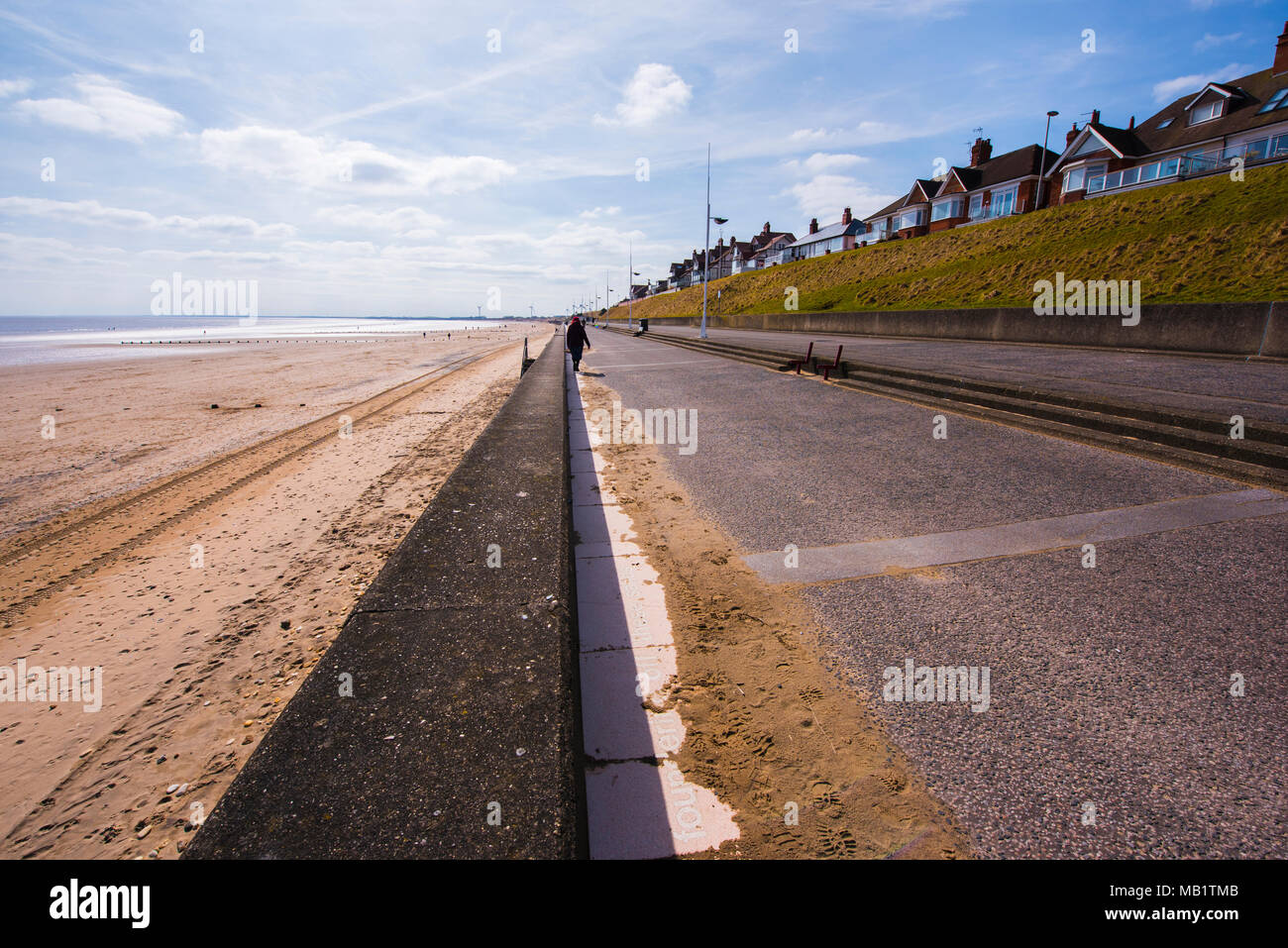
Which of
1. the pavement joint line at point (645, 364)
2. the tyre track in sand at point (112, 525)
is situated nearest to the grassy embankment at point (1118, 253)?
the pavement joint line at point (645, 364)

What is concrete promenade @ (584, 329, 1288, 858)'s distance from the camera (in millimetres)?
2031

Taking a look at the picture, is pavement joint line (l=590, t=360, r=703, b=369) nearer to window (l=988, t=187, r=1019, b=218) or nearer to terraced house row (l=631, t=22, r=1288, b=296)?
terraced house row (l=631, t=22, r=1288, b=296)

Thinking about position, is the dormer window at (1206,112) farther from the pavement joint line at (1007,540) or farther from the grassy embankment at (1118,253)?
the pavement joint line at (1007,540)

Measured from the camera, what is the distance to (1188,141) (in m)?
34.9

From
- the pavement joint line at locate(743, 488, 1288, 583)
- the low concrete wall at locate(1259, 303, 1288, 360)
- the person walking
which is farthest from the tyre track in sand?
the low concrete wall at locate(1259, 303, 1288, 360)

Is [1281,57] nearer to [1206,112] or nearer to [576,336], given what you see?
[1206,112]

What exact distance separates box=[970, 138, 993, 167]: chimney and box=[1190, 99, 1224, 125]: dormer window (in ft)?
57.4

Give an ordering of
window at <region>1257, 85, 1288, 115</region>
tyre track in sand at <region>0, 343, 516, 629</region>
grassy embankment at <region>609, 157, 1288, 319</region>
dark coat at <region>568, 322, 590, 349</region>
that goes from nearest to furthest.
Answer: tyre track in sand at <region>0, 343, 516, 629</region> < grassy embankment at <region>609, 157, 1288, 319</region> < dark coat at <region>568, 322, 590, 349</region> < window at <region>1257, 85, 1288, 115</region>

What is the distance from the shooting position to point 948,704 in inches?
103

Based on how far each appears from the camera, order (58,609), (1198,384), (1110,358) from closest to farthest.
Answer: (58,609) → (1198,384) → (1110,358)

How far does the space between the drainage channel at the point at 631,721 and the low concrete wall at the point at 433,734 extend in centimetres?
20

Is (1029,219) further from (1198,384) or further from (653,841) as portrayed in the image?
(653,841)
